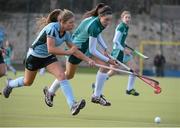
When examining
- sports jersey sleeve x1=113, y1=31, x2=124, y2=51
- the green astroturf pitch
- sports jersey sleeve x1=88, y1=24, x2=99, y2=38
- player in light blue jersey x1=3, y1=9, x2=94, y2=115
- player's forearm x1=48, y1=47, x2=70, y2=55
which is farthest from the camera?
sports jersey sleeve x1=113, y1=31, x2=124, y2=51

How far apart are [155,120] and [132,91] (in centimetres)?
460

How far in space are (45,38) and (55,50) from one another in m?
0.42

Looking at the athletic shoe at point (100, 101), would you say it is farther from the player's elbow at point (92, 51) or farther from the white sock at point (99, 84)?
the player's elbow at point (92, 51)

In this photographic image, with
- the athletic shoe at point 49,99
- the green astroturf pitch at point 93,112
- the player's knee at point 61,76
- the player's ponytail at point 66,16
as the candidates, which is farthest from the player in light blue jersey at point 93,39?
the player's ponytail at point 66,16

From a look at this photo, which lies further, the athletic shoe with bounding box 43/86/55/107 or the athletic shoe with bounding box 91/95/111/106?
the athletic shoe with bounding box 91/95/111/106

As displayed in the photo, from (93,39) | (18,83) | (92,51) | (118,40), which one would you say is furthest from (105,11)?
(118,40)

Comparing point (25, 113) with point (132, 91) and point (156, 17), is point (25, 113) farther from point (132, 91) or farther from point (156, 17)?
point (156, 17)

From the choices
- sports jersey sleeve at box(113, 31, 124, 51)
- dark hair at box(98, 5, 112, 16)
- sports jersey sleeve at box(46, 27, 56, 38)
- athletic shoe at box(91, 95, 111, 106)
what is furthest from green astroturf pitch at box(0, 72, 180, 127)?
dark hair at box(98, 5, 112, 16)

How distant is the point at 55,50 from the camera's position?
358 inches

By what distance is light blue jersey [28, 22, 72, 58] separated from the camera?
917 cm

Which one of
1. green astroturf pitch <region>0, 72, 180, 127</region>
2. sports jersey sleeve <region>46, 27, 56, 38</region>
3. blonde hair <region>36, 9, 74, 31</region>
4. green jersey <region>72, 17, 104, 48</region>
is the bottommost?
green astroturf pitch <region>0, 72, 180, 127</region>

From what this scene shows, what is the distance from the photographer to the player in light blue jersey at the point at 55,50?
8945 millimetres

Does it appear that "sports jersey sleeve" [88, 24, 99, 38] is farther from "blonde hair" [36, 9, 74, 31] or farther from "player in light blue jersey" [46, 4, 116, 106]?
"blonde hair" [36, 9, 74, 31]

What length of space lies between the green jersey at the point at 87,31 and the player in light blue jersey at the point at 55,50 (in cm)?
108
